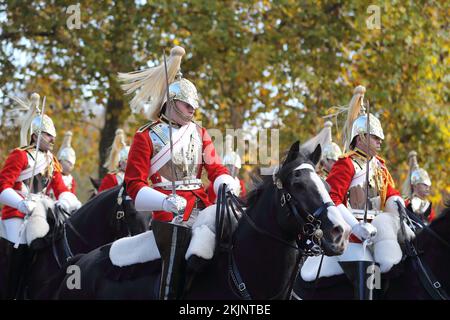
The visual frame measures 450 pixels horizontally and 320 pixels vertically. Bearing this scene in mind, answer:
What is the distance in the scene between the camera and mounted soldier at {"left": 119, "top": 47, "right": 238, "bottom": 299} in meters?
5.88

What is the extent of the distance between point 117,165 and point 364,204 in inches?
253

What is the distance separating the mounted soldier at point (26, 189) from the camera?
888cm

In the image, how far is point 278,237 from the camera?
568cm

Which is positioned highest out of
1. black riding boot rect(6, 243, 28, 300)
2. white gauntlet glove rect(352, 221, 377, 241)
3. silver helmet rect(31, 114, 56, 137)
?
silver helmet rect(31, 114, 56, 137)

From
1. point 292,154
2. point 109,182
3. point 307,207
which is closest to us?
point 307,207

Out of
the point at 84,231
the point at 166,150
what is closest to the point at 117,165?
the point at 84,231

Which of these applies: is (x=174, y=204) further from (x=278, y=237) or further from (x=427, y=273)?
(x=427, y=273)

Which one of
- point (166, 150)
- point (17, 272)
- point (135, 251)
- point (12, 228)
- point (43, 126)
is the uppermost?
point (43, 126)

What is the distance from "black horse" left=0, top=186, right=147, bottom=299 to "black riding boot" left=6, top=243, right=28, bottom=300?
0.45ft

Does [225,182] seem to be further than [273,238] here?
Yes

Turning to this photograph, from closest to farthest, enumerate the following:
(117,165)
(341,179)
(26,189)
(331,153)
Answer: (341,179)
(26,189)
(331,153)
(117,165)

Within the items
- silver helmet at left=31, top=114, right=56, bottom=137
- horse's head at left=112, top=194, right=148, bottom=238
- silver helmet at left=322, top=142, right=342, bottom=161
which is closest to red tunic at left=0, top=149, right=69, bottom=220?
silver helmet at left=31, top=114, right=56, bottom=137

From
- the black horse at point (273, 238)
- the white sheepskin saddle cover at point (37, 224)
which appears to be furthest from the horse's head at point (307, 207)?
the white sheepskin saddle cover at point (37, 224)

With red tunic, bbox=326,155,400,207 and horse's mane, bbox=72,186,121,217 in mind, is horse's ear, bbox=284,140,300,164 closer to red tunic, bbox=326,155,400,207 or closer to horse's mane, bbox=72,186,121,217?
red tunic, bbox=326,155,400,207
